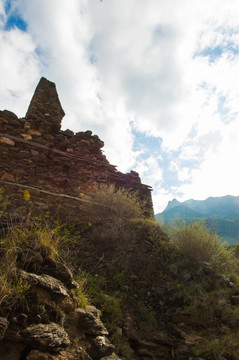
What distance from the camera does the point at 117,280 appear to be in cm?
396

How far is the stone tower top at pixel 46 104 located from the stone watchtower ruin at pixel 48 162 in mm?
40

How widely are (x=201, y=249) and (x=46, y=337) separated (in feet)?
13.1

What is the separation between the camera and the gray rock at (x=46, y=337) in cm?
185

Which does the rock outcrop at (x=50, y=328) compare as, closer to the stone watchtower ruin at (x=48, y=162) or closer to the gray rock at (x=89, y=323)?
the gray rock at (x=89, y=323)

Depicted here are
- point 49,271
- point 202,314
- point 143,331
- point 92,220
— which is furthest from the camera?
point 92,220

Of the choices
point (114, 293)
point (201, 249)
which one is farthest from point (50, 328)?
point (201, 249)

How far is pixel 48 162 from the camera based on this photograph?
287 inches

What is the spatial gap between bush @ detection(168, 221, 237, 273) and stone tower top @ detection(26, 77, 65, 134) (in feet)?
18.5

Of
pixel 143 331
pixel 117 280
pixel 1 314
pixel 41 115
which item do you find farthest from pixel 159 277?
pixel 41 115

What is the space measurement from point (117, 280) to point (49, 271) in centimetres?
169

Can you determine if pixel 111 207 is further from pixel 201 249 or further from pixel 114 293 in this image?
pixel 114 293

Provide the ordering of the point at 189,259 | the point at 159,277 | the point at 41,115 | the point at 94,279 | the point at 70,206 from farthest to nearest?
the point at 41,115
the point at 70,206
the point at 189,259
the point at 159,277
the point at 94,279

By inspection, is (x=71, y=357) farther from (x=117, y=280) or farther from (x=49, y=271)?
(x=117, y=280)

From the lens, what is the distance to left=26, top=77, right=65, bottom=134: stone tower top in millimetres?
8883
